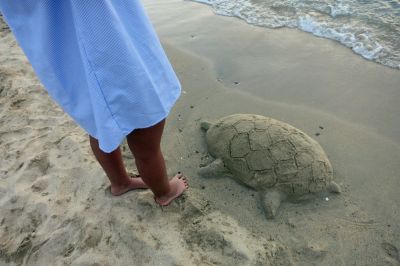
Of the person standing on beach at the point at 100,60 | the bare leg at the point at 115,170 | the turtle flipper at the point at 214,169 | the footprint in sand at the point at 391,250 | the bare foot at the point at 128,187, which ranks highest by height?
the person standing on beach at the point at 100,60

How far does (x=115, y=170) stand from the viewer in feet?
6.77

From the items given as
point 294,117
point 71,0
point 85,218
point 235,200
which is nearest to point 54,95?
point 71,0

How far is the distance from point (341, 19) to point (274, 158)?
10.2 feet

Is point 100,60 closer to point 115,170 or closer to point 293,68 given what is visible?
point 115,170

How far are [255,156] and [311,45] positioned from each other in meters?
2.22

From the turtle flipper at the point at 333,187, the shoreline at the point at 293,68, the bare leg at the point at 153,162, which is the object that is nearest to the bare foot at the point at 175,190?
the bare leg at the point at 153,162

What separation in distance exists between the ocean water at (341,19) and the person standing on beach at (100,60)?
3.21 m

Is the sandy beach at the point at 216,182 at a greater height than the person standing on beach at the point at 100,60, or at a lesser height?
lesser

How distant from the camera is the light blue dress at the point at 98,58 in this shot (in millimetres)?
1212

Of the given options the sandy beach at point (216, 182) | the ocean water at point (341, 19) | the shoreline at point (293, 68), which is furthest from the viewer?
the ocean water at point (341, 19)

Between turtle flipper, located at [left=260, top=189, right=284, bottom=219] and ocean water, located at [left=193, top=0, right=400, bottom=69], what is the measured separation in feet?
7.51

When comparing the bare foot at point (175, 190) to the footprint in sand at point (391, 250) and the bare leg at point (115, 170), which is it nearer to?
the bare leg at point (115, 170)

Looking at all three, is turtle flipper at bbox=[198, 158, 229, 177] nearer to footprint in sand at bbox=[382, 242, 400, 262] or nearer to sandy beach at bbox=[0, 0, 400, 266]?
sandy beach at bbox=[0, 0, 400, 266]

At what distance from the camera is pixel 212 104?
10.7ft
